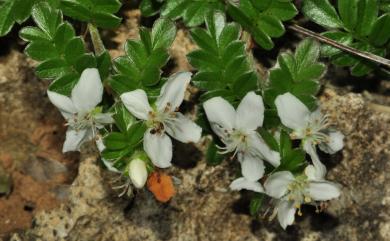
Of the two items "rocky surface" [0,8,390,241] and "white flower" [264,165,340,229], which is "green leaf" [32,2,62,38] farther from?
"white flower" [264,165,340,229]

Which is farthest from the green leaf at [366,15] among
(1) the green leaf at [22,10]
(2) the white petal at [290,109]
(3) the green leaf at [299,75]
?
(1) the green leaf at [22,10]

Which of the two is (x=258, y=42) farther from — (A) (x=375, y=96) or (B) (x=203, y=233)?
(B) (x=203, y=233)

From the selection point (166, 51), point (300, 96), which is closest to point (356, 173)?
point (300, 96)

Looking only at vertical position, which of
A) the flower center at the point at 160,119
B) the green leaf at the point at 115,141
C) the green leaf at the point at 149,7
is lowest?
the green leaf at the point at 115,141

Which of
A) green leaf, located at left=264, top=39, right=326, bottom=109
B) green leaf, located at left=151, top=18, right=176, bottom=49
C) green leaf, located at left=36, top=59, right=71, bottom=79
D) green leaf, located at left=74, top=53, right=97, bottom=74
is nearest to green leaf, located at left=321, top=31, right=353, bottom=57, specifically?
green leaf, located at left=264, top=39, right=326, bottom=109

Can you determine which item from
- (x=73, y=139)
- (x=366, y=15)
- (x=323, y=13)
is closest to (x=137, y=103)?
(x=73, y=139)

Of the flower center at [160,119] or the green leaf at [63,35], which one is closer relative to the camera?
the flower center at [160,119]

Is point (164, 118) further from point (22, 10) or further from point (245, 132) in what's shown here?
point (22, 10)

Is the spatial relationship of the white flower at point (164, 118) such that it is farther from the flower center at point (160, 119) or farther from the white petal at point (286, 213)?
the white petal at point (286, 213)
